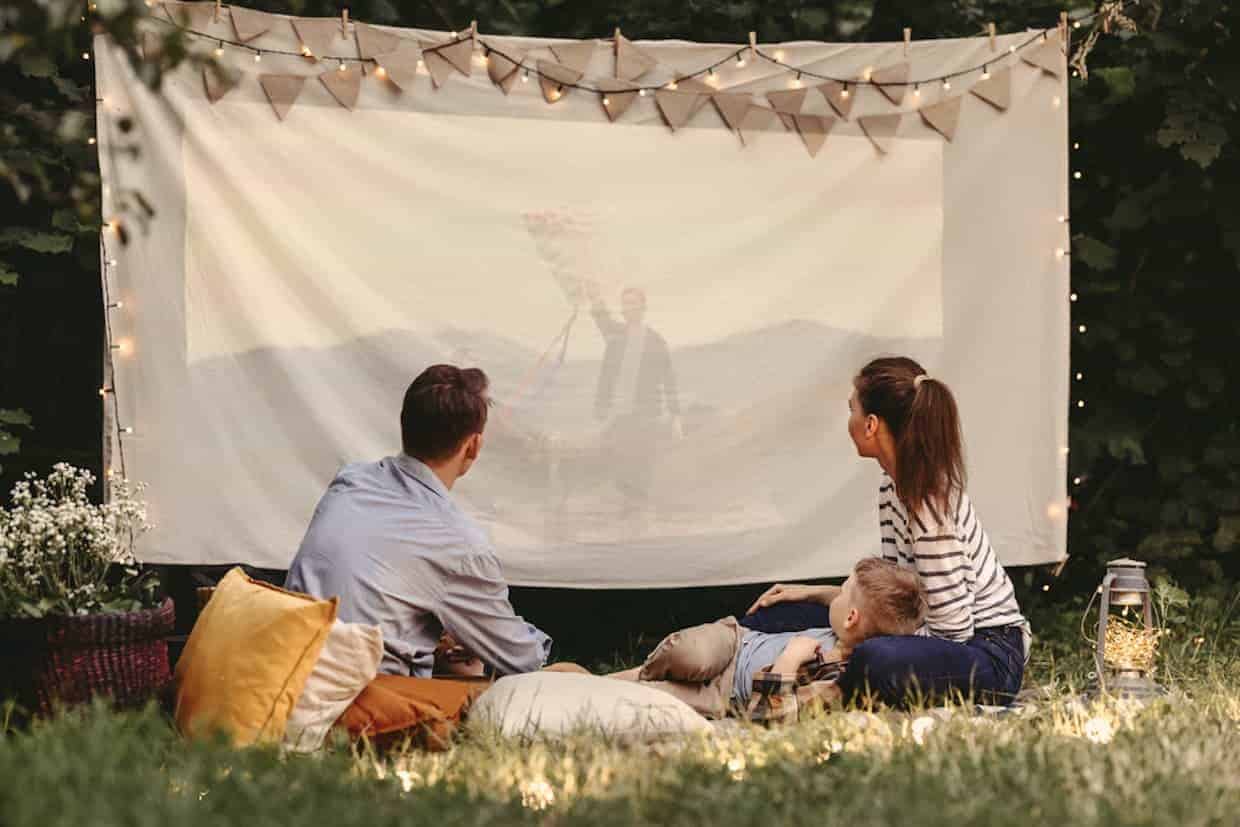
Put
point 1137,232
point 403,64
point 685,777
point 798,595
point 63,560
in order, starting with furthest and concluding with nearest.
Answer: point 1137,232 < point 403,64 < point 798,595 < point 63,560 < point 685,777

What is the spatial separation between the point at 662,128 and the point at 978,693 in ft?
6.90

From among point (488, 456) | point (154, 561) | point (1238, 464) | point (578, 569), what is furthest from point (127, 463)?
point (1238, 464)

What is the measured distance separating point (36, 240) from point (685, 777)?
2.81 m

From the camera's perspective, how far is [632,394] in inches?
199

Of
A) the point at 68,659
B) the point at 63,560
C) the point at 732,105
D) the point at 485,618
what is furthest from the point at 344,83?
the point at 68,659

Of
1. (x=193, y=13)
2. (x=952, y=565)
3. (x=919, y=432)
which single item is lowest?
(x=952, y=565)

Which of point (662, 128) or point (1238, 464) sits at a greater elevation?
point (662, 128)

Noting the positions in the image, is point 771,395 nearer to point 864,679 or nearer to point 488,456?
point 488,456

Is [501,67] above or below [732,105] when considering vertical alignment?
above

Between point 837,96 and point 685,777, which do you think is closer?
point 685,777

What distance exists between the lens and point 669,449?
16.6 ft

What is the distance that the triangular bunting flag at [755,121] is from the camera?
16.9 ft

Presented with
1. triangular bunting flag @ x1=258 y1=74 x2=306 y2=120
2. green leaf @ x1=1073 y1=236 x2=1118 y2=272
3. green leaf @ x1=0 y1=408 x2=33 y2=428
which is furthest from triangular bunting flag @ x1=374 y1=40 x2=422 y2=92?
green leaf @ x1=1073 y1=236 x2=1118 y2=272

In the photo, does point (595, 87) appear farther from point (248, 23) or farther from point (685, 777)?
point (685, 777)
